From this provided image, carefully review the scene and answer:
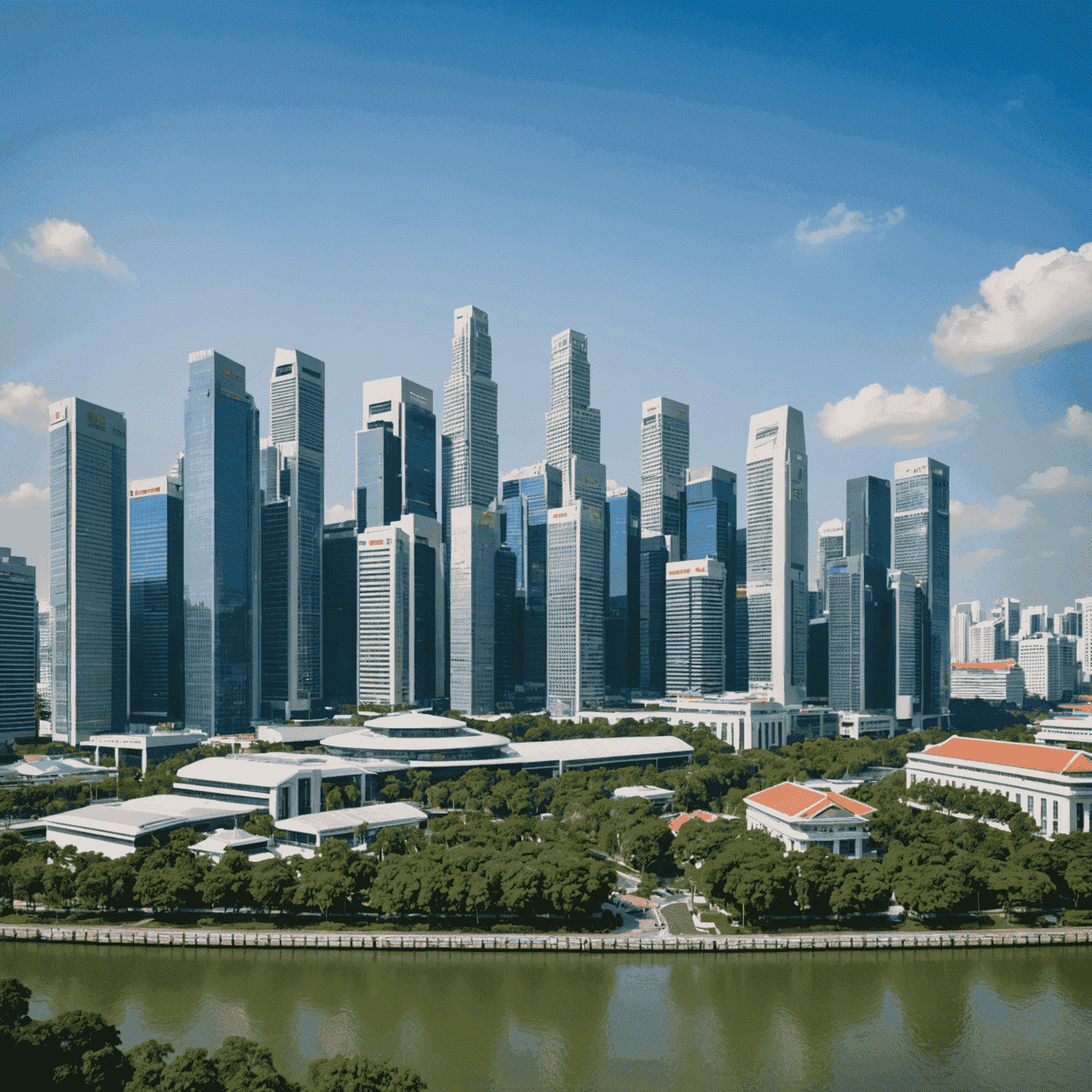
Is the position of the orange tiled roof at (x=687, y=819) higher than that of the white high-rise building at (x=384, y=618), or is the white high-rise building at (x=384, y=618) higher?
the white high-rise building at (x=384, y=618)

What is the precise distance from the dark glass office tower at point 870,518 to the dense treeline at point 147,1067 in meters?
125

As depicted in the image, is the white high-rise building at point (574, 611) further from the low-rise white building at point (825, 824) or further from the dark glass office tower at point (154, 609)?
the low-rise white building at point (825, 824)

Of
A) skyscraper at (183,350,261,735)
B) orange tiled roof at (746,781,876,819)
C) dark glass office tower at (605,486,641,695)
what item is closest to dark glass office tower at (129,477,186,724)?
skyscraper at (183,350,261,735)

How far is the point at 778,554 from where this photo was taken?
113 metres

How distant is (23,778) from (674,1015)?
5586 centimetres

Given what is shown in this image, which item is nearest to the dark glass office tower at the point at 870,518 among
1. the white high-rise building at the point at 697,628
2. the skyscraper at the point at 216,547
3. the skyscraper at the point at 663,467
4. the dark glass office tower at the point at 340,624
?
the skyscraper at the point at 663,467

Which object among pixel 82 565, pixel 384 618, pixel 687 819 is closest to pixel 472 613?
pixel 384 618

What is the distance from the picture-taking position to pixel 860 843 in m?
48.2

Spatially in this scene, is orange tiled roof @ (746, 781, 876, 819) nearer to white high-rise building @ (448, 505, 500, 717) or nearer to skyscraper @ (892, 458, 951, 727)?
white high-rise building @ (448, 505, 500, 717)

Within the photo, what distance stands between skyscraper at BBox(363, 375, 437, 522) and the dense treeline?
339 ft

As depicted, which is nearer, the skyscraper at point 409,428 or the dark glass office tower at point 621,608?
the skyscraper at point 409,428

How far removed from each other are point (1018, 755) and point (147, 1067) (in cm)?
5341

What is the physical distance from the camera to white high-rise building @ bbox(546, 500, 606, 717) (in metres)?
115

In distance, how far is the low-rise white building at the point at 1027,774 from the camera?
179 ft
